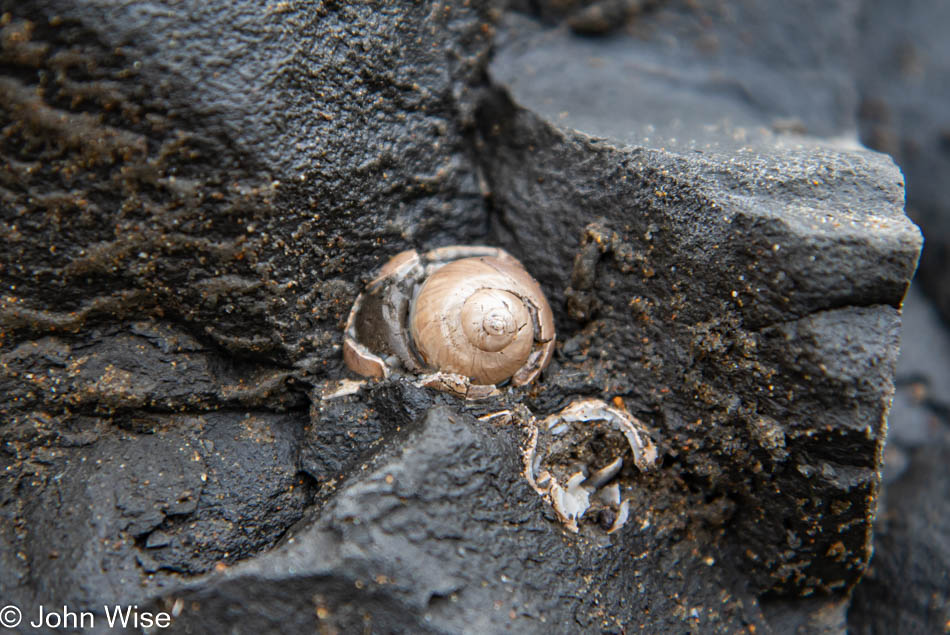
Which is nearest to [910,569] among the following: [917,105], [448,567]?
[448,567]

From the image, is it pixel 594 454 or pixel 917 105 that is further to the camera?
pixel 917 105

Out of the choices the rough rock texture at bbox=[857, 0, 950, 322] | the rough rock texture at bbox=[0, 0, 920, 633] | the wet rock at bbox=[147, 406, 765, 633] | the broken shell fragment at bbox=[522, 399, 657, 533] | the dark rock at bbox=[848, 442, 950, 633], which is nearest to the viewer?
the wet rock at bbox=[147, 406, 765, 633]

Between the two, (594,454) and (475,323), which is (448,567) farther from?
(475,323)

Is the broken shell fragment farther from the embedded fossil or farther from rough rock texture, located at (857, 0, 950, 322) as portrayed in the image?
rough rock texture, located at (857, 0, 950, 322)

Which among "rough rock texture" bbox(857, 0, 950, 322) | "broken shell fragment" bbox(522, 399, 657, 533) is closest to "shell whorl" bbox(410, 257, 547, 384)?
"broken shell fragment" bbox(522, 399, 657, 533)

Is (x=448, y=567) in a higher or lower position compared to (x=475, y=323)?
lower

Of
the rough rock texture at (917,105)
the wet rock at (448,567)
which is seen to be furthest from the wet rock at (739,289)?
the rough rock texture at (917,105)
